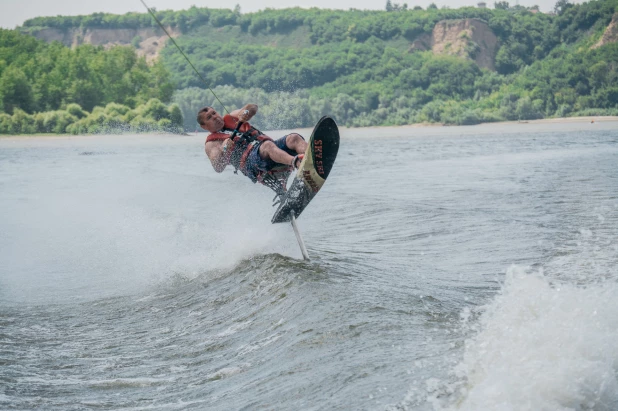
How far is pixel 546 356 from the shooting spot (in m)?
4.09

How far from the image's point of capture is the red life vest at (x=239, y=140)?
28.3 ft

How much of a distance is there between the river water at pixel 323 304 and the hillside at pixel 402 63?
63232mm

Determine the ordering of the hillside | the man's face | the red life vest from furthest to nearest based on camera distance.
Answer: the hillside, the man's face, the red life vest

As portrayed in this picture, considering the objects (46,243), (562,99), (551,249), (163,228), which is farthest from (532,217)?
(562,99)

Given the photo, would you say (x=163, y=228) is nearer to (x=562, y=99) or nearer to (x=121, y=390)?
(x=121, y=390)

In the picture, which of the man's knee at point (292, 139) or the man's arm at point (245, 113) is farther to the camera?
the man's arm at point (245, 113)

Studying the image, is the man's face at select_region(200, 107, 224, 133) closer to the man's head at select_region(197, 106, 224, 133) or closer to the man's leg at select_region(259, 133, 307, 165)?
the man's head at select_region(197, 106, 224, 133)

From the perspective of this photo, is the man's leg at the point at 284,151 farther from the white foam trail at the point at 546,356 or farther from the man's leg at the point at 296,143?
the white foam trail at the point at 546,356

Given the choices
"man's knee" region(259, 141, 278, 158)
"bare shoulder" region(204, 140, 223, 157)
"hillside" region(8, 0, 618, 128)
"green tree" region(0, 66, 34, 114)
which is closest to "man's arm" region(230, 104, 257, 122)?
"bare shoulder" region(204, 140, 223, 157)

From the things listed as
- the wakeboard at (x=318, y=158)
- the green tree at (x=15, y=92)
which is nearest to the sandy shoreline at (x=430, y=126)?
the green tree at (x=15, y=92)

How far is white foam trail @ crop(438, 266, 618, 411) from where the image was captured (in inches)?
147

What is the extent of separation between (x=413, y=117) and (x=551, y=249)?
78464 mm

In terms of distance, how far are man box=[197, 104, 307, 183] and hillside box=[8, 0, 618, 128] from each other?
66929 mm

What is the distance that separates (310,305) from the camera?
20.9ft
